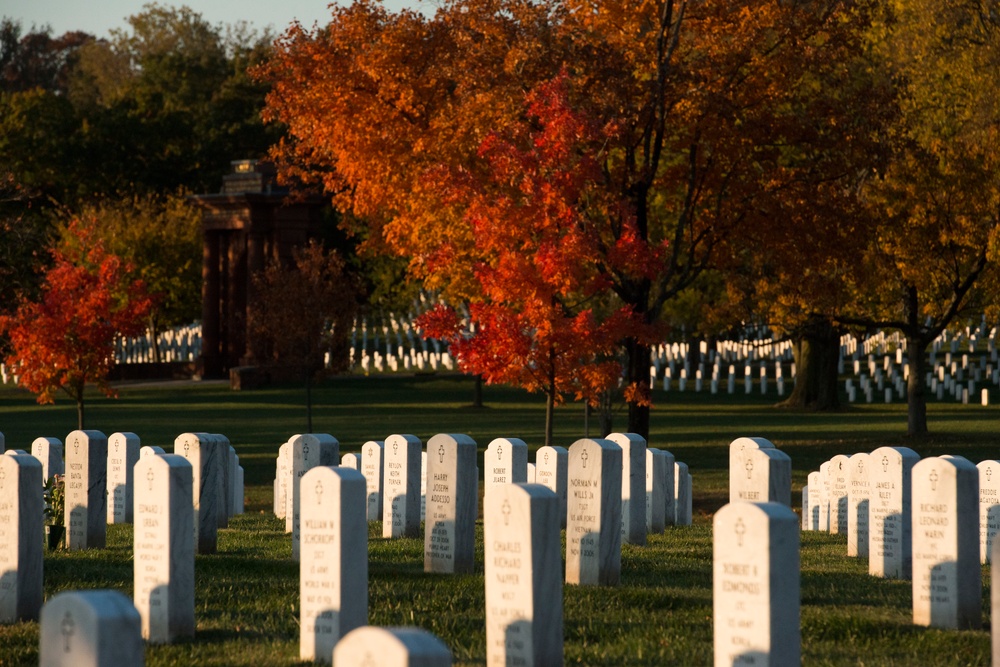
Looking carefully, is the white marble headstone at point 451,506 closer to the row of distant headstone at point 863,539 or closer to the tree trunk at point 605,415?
the row of distant headstone at point 863,539

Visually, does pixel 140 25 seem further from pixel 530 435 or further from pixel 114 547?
pixel 114 547

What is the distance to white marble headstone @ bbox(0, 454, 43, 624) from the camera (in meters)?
8.30

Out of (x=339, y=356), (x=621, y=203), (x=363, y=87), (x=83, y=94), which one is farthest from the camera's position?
(x=83, y=94)

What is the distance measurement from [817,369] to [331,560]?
110 feet

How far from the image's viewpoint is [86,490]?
38.5ft

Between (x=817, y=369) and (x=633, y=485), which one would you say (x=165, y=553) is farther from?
(x=817, y=369)

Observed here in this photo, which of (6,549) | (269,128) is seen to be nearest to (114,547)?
(6,549)

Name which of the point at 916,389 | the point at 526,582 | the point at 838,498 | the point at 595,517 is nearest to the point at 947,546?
the point at 595,517

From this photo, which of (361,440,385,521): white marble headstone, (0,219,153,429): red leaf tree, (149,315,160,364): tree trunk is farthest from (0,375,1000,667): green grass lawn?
(149,315,160,364): tree trunk

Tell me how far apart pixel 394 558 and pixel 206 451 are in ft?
5.71

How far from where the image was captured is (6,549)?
329 inches

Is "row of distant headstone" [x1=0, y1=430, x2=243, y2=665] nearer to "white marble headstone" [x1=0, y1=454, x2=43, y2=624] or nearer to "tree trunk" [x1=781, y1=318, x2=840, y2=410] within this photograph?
"white marble headstone" [x1=0, y1=454, x2=43, y2=624]

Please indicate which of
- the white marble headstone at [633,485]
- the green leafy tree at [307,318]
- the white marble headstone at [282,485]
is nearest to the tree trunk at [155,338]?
the green leafy tree at [307,318]

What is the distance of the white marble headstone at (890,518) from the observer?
10602mm
